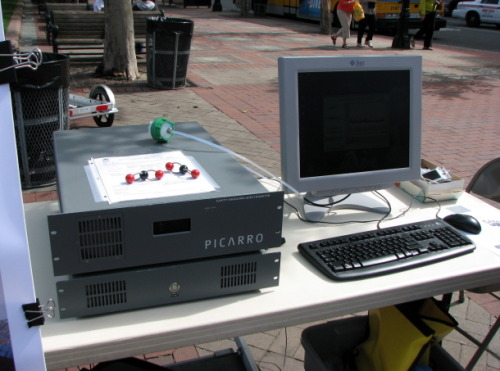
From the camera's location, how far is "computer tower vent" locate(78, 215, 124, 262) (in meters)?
1.40

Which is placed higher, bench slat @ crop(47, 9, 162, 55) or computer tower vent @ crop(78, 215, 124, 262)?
bench slat @ crop(47, 9, 162, 55)

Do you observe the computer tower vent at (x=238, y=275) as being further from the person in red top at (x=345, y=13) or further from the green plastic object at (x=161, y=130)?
the person in red top at (x=345, y=13)

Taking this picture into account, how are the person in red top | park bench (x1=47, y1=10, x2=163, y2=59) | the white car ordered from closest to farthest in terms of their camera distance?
park bench (x1=47, y1=10, x2=163, y2=59), the person in red top, the white car

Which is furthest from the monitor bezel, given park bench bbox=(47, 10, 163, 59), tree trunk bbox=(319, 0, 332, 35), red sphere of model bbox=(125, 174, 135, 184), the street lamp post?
tree trunk bbox=(319, 0, 332, 35)

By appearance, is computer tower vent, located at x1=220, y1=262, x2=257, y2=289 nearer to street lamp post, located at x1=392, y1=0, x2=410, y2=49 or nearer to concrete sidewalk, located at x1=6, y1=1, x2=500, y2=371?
concrete sidewalk, located at x1=6, y1=1, x2=500, y2=371

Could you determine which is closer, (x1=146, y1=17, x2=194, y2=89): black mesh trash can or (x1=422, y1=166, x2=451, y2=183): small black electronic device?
(x1=422, y1=166, x2=451, y2=183): small black electronic device

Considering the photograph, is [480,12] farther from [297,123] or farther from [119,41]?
[297,123]

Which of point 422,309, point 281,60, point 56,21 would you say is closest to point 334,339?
point 422,309

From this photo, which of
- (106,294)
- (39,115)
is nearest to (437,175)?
(106,294)

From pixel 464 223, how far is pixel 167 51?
23.5ft

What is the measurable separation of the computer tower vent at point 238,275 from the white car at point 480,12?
24.9 meters

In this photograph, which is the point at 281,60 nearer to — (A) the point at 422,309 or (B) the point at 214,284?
(B) the point at 214,284

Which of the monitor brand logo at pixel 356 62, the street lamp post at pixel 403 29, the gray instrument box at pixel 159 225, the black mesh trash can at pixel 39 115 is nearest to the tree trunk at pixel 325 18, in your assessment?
the street lamp post at pixel 403 29

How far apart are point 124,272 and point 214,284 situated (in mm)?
270
